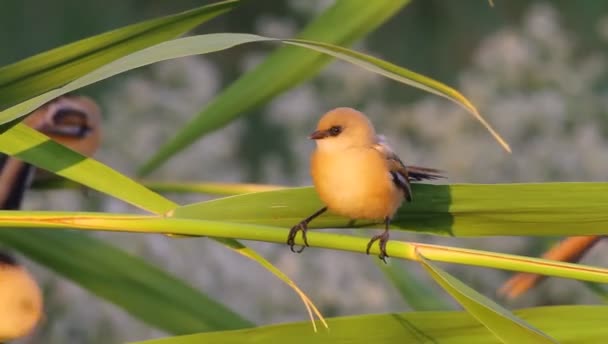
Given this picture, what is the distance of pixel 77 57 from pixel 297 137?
0.78 m

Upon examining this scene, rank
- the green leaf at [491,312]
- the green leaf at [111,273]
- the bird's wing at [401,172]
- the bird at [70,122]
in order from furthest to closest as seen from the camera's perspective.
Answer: the bird at [70,122] < the green leaf at [111,273] < the bird's wing at [401,172] < the green leaf at [491,312]

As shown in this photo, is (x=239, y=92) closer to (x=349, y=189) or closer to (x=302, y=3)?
(x=349, y=189)

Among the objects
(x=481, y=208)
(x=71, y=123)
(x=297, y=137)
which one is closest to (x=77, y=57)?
(x=481, y=208)

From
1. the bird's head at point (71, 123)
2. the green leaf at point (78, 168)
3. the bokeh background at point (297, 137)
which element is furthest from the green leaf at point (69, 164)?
the bokeh background at point (297, 137)

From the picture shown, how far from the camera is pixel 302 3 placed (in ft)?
3.61

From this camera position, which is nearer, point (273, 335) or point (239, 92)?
point (273, 335)

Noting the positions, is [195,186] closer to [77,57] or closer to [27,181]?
[27,181]

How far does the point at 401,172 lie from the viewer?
343mm

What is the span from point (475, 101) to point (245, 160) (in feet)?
1.09

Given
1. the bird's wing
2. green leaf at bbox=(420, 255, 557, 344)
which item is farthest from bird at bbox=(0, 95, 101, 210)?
green leaf at bbox=(420, 255, 557, 344)

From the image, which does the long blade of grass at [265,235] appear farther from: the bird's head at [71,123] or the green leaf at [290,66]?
the bird's head at [71,123]

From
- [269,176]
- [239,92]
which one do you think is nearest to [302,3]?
[269,176]

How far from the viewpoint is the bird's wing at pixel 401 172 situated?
1.11 feet

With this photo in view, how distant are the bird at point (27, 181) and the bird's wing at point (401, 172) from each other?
0.14 m
